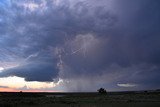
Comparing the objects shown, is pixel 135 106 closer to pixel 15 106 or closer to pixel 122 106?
pixel 122 106

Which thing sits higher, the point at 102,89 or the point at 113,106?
the point at 102,89

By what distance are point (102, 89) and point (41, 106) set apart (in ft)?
334

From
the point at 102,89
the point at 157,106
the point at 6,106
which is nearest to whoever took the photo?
the point at 6,106

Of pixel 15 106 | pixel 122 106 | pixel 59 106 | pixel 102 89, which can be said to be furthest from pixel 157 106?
pixel 102 89

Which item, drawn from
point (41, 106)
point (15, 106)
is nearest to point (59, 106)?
point (41, 106)

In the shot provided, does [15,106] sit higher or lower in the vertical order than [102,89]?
lower

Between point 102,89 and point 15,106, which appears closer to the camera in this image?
point 15,106

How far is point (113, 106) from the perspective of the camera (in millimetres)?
50031

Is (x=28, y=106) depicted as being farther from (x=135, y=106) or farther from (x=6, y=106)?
(x=135, y=106)

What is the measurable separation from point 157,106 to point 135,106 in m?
4.40

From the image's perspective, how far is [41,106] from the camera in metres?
49.4

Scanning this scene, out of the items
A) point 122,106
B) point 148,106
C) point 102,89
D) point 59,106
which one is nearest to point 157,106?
point 148,106

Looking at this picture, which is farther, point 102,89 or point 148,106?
point 102,89

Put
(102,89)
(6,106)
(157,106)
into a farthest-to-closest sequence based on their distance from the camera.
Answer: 1. (102,89)
2. (157,106)
3. (6,106)
